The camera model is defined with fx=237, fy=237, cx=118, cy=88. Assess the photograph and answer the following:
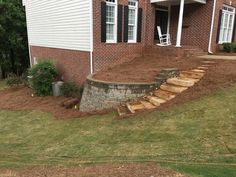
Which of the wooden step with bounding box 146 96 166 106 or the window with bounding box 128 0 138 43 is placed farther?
the window with bounding box 128 0 138 43

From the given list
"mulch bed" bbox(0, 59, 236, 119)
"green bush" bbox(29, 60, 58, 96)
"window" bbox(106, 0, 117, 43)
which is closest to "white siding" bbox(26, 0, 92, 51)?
"window" bbox(106, 0, 117, 43)

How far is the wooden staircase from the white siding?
3956 mm

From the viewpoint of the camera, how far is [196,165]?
13.9ft

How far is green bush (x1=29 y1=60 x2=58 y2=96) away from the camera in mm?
12000

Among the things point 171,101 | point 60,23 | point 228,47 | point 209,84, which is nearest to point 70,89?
point 60,23

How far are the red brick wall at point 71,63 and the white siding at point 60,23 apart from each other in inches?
11.4

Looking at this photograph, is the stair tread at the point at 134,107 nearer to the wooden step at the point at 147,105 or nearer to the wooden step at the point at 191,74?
the wooden step at the point at 147,105

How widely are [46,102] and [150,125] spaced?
635 cm

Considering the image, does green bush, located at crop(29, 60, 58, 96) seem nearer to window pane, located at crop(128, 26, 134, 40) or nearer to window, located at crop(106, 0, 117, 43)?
window, located at crop(106, 0, 117, 43)

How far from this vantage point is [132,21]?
39.5 ft

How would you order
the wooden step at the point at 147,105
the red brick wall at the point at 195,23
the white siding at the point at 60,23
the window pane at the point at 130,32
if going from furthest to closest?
the red brick wall at the point at 195,23 → the window pane at the point at 130,32 → the white siding at the point at 60,23 → the wooden step at the point at 147,105

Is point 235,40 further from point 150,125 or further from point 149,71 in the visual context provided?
point 150,125

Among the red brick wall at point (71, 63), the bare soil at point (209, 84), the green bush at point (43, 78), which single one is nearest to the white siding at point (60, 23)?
the red brick wall at point (71, 63)

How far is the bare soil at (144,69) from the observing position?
8789mm
